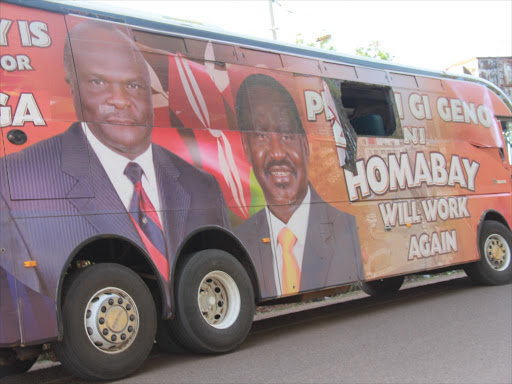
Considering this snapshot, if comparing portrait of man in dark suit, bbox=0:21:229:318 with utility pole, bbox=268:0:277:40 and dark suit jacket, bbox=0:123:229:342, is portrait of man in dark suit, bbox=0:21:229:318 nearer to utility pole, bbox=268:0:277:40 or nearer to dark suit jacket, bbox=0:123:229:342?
dark suit jacket, bbox=0:123:229:342

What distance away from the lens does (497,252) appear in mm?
12031

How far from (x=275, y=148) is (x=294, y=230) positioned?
105cm

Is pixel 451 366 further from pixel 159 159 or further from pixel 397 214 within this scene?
pixel 397 214

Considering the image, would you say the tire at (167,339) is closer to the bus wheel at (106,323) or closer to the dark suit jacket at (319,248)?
the bus wheel at (106,323)

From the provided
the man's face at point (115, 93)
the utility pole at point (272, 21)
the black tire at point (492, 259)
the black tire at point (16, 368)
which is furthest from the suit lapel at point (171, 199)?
the utility pole at point (272, 21)

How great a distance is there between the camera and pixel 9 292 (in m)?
5.40

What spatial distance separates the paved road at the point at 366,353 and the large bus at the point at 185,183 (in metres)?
0.46

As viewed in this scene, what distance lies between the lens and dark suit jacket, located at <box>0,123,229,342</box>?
219 inches

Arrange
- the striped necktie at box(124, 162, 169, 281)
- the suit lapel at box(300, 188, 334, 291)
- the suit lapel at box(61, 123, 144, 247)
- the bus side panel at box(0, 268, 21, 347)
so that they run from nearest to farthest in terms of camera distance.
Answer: the bus side panel at box(0, 268, 21, 347)
the suit lapel at box(61, 123, 144, 247)
the striped necktie at box(124, 162, 169, 281)
the suit lapel at box(300, 188, 334, 291)

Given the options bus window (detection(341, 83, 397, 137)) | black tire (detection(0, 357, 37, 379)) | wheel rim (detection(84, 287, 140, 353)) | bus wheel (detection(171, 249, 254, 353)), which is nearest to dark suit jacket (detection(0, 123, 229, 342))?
bus wheel (detection(171, 249, 254, 353))

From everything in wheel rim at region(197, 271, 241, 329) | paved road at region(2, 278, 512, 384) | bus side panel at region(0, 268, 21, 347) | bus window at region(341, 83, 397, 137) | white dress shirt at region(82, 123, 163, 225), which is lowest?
paved road at region(2, 278, 512, 384)

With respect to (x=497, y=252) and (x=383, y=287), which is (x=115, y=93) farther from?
(x=497, y=252)

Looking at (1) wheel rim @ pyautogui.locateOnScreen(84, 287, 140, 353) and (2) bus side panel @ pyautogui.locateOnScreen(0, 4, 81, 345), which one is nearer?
(2) bus side panel @ pyautogui.locateOnScreen(0, 4, 81, 345)

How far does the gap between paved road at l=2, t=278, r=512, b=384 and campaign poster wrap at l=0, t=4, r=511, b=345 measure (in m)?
0.69
